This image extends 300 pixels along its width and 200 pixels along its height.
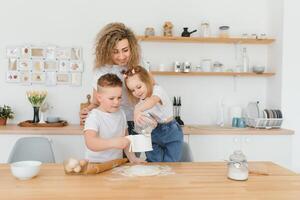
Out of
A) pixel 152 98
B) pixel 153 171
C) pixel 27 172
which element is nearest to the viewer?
pixel 27 172

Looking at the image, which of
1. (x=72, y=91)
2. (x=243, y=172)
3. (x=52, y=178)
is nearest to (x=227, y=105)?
(x=72, y=91)

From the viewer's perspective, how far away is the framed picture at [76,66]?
3.31 metres

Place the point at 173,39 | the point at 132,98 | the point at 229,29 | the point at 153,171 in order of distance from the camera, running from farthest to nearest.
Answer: the point at 229,29 → the point at 173,39 → the point at 132,98 → the point at 153,171

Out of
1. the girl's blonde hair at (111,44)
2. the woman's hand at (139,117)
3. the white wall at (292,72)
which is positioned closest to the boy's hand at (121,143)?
the woman's hand at (139,117)

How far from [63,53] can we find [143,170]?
214 cm

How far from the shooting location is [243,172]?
4.61ft

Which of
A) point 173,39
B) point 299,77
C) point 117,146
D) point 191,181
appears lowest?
point 191,181

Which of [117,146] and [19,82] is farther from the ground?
[19,82]

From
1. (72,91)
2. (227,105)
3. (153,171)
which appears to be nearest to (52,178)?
(153,171)

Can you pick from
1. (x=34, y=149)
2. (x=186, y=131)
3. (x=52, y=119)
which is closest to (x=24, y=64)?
(x=52, y=119)

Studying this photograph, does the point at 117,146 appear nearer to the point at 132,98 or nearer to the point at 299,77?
the point at 132,98

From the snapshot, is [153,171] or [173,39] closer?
[153,171]

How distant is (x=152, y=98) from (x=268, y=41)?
79.8 inches

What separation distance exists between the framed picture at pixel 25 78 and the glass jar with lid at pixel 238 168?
97.7 inches
